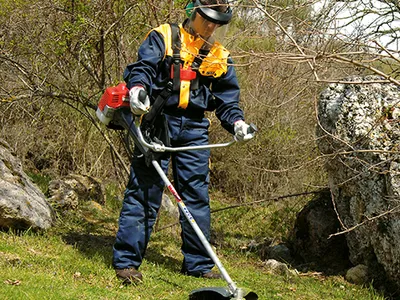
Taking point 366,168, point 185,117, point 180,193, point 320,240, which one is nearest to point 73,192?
point 180,193

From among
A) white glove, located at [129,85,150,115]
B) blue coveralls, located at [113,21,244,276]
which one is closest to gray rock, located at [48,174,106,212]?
blue coveralls, located at [113,21,244,276]

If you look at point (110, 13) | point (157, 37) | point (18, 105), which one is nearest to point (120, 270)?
point (157, 37)

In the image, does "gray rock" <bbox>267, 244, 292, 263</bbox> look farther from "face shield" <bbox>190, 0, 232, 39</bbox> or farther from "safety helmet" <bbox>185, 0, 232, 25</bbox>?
"safety helmet" <bbox>185, 0, 232, 25</bbox>

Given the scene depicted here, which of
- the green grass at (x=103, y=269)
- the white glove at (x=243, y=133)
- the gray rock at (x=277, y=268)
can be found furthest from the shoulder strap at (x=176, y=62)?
the gray rock at (x=277, y=268)

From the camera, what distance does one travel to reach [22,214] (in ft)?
19.8

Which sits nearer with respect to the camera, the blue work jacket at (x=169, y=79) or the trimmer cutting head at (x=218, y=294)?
the trimmer cutting head at (x=218, y=294)

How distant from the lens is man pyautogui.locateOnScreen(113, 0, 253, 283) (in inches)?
205

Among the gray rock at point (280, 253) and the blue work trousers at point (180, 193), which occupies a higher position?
the blue work trousers at point (180, 193)

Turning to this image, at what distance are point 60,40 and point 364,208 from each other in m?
3.51

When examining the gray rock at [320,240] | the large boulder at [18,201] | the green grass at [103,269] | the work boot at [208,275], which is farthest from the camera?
the gray rock at [320,240]

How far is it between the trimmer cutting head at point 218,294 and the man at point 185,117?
594 mm

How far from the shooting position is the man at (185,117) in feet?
17.1

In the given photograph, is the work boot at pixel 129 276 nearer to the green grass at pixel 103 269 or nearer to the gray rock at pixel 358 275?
the green grass at pixel 103 269

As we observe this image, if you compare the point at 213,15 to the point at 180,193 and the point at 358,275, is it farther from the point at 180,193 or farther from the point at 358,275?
the point at 358,275
